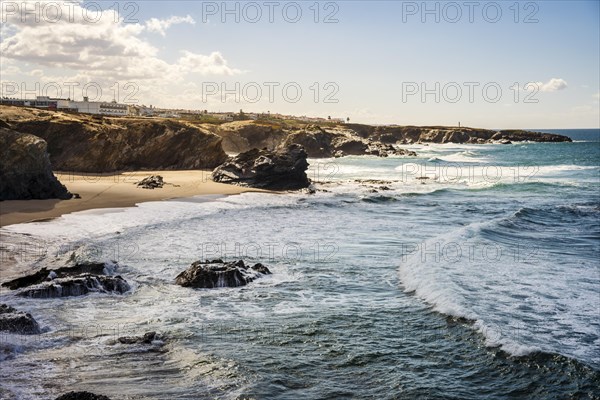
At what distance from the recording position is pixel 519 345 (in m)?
10.5

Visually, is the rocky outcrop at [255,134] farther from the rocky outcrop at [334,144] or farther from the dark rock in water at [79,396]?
the dark rock in water at [79,396]

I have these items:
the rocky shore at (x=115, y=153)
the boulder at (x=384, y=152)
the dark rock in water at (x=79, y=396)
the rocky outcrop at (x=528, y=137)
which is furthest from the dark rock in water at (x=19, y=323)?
the rocky outcrop at (x=528, y=137)

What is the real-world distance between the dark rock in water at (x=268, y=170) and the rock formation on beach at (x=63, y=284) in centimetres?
2710

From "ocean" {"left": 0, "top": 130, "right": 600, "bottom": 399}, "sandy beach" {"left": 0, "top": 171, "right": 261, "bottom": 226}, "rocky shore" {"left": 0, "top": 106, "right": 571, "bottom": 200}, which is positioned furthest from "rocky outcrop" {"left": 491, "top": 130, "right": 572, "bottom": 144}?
"ocean" {"left": 0, "top": 130, "right": 600, "bottom": 399}

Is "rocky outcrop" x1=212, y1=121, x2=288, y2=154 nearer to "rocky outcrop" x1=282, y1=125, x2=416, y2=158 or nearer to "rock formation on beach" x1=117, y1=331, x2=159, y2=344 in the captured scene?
"rocky outcrop" x1=282, y1=125, x2=416, y2=158

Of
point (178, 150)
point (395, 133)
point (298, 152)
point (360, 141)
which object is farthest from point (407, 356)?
point (395, 133)

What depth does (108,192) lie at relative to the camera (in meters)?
32.5

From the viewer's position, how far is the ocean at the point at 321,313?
8969 millimetres

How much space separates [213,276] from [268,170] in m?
27.4

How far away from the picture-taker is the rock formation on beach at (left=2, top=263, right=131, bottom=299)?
13.3 m

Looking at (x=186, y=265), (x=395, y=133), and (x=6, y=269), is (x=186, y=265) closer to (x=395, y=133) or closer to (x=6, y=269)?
(x=6, y=269)

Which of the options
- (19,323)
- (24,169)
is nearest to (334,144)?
(24,169)

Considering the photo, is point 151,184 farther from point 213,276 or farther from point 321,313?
point 321,313

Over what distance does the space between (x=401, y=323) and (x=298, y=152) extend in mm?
32367
